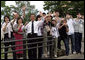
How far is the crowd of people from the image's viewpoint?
8820mm

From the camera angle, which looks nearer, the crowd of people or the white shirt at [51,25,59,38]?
the crowd of people

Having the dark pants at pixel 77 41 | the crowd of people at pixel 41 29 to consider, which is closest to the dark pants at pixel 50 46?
the crowd of people at pixel 41 29

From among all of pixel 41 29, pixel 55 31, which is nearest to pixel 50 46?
pixel 41 29

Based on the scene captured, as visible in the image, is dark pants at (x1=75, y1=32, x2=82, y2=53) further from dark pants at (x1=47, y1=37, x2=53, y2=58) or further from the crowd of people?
dark pants at (x1=47, y1=37, x2=53, y2=58)

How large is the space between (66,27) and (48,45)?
152 centimetres

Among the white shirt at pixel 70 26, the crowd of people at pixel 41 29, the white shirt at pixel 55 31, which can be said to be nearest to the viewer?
the crowd of people at pixel 41 29

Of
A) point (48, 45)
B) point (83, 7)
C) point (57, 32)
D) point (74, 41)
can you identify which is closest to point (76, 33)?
point (74, 41)

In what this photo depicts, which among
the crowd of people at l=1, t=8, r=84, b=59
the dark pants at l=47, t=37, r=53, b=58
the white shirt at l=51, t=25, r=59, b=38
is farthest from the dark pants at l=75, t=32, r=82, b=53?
the dark pants at l=47, t=37, r=53, b=58

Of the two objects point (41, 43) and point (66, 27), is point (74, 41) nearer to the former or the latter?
point (66, 27)

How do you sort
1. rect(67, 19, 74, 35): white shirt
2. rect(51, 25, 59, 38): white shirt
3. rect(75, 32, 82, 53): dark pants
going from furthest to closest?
rect(75, 32, 82, 53): dark pants, rect(67, 19, 74, 35): white shirt, rect(51, 25, 59, 38): white shirt

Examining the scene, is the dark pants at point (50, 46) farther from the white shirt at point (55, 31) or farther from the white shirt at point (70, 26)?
the white shirt at point (70, 26)

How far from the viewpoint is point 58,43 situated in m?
10.9

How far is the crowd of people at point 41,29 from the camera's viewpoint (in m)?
8.82

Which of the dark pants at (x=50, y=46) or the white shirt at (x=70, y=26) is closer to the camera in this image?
the dark pants at (x=50, y=46)
